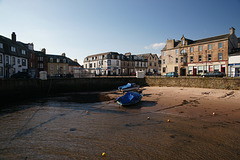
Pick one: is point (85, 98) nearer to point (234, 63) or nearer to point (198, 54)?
point (234, 63)

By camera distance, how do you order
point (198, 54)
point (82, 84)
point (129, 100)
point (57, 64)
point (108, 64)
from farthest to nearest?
point (57, 64)
point (108, 64)
point (198, 54)
point (82, 84)
point (129, 100)

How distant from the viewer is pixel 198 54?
145ft

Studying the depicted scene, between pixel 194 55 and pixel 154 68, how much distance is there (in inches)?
1260

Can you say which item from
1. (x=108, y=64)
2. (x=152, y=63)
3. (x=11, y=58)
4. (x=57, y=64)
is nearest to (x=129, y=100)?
(x=11, y=58)

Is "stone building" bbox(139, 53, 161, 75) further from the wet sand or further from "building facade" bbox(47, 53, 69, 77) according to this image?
the wet sand

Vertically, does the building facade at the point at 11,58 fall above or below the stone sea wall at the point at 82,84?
above

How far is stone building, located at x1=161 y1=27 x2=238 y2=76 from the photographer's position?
39.2 metres

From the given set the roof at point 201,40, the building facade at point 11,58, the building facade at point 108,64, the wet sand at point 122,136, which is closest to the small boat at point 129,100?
the wet sand at point 122,136

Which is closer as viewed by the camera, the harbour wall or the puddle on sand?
the puddle on sand

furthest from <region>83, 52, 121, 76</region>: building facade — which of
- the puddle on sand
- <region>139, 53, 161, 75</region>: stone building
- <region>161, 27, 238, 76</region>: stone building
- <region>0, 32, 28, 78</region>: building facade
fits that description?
the puddle on sand

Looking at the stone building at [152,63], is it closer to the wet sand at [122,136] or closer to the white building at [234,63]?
the white building at [234,63]

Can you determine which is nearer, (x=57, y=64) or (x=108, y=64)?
(x=108, y=64)

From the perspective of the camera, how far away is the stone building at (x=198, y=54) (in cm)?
3925

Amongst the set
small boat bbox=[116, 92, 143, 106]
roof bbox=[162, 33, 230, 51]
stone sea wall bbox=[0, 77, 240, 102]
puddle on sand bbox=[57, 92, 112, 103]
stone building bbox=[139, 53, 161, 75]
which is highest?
roof bbox=[162, 33, 230, 51]
